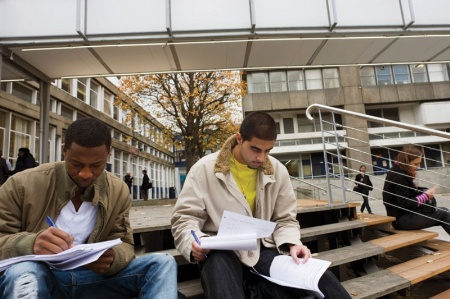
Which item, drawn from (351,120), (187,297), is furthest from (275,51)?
(351,120)

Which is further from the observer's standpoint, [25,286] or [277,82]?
[277,82]

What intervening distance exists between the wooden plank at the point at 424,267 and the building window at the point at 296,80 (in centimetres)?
2225

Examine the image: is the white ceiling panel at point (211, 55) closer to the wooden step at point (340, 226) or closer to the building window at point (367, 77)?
the wooden step at point (340, 226)

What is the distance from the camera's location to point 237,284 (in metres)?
1.75

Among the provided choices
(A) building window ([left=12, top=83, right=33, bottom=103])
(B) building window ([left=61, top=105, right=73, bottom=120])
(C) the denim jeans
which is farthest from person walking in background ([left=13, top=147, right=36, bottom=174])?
(B) building window ([left=61, top=105, right=73, bottom=120])

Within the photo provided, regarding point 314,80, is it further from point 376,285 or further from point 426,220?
point 376,285

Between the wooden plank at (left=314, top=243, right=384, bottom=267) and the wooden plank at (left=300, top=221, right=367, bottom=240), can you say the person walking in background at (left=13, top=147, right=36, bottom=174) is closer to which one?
the wooden plank at (left=300, top=221, right=367, bottom=240)

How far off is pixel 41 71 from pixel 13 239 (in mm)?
6458

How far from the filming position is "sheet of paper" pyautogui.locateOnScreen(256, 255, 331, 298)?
1676 millimetres

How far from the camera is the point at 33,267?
4.44ft

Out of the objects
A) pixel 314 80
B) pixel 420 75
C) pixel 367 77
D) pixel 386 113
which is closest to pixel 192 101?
pixel 314 80

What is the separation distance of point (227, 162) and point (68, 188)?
109 cm

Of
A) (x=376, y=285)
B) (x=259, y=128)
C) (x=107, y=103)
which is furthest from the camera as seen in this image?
(x=107, y=103)

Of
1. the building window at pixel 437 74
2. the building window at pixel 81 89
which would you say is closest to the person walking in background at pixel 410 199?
the building window at pixel 81 89
